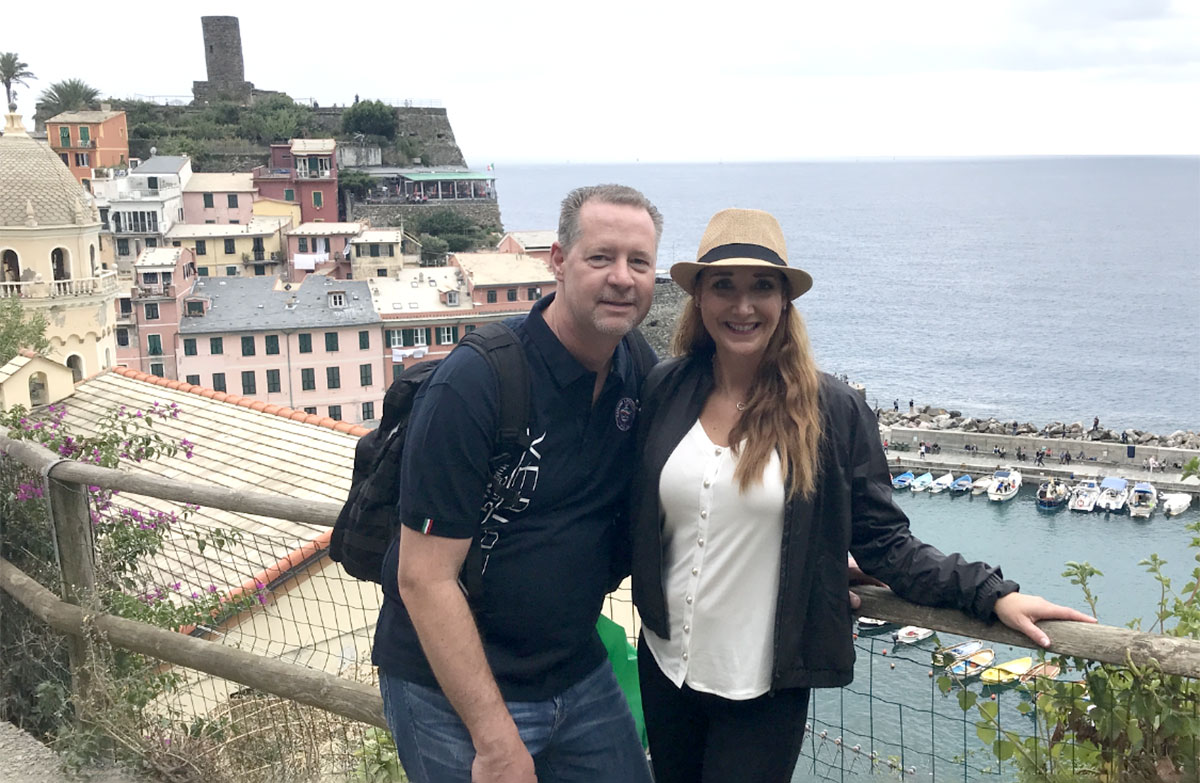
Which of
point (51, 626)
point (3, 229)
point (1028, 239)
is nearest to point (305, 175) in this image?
point (3, 229)

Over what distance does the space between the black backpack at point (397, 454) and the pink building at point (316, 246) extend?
47988 mm

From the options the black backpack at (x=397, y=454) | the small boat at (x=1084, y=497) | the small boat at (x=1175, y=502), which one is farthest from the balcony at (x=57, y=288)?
the small boat at (x=1175, y=502)

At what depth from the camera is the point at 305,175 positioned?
189ft

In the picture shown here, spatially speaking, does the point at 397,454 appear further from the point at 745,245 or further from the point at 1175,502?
the point at 1175,502

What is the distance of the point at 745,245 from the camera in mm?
2391

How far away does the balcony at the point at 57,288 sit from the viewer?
23594mm

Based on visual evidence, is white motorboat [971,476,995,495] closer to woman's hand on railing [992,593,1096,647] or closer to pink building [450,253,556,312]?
pink building [450,253,556,312]

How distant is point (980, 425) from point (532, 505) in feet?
162

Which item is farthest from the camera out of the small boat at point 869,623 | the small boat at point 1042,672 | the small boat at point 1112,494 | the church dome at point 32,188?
the small boat at point 1112,494

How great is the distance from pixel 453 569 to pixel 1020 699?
1.25 meters

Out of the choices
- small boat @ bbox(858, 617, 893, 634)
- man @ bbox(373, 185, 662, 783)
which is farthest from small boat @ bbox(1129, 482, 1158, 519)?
man @ bbox(373, 185, 662, 783)

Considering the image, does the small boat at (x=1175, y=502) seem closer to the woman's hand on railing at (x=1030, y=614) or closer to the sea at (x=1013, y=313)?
the sea at (x=1013, y=313)

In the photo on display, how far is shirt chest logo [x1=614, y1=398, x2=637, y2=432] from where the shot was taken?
2416 millimetres

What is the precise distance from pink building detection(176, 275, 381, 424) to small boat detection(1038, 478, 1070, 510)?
24.2 metres
